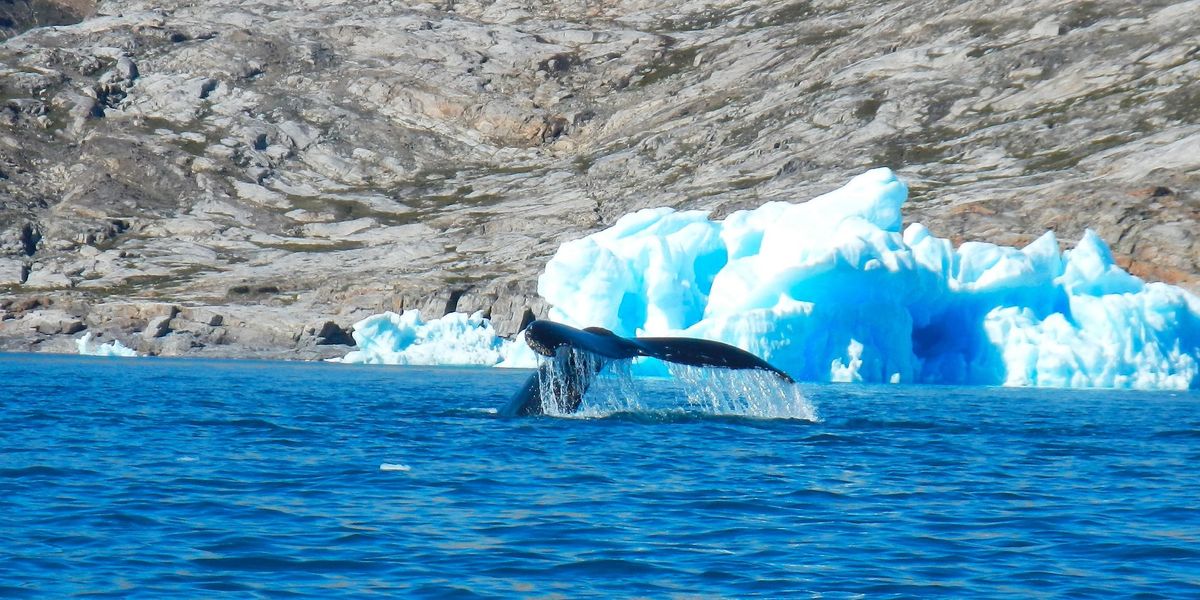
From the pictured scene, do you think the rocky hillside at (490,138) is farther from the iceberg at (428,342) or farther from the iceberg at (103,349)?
the iceberg at (428,342)

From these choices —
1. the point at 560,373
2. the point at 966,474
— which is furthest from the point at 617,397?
the point at 966,474

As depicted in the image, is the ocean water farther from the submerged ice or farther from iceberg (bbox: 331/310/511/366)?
iceberg (bbox: 331/310/511/366)

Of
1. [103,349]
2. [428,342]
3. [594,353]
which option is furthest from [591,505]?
[103,349]

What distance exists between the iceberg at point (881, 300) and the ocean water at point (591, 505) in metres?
20.6

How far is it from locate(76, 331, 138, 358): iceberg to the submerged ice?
38.9 metres

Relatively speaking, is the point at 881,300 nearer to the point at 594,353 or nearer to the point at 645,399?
the point at 645,399

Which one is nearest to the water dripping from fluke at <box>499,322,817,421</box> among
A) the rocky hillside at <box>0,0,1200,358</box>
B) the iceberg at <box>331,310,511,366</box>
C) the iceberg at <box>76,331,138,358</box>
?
the iceberg at <box>331,310,511,366</box>

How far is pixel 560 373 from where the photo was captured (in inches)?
1094

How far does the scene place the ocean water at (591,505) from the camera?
41.0 feet

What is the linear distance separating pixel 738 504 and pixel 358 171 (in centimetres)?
13341

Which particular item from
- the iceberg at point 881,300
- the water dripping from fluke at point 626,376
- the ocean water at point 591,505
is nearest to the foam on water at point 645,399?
the water dripping from fluke at point 626,376

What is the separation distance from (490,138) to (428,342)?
77.3 metres

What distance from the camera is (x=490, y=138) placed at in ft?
500

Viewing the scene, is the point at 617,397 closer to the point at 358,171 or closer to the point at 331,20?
the point at 358,171
